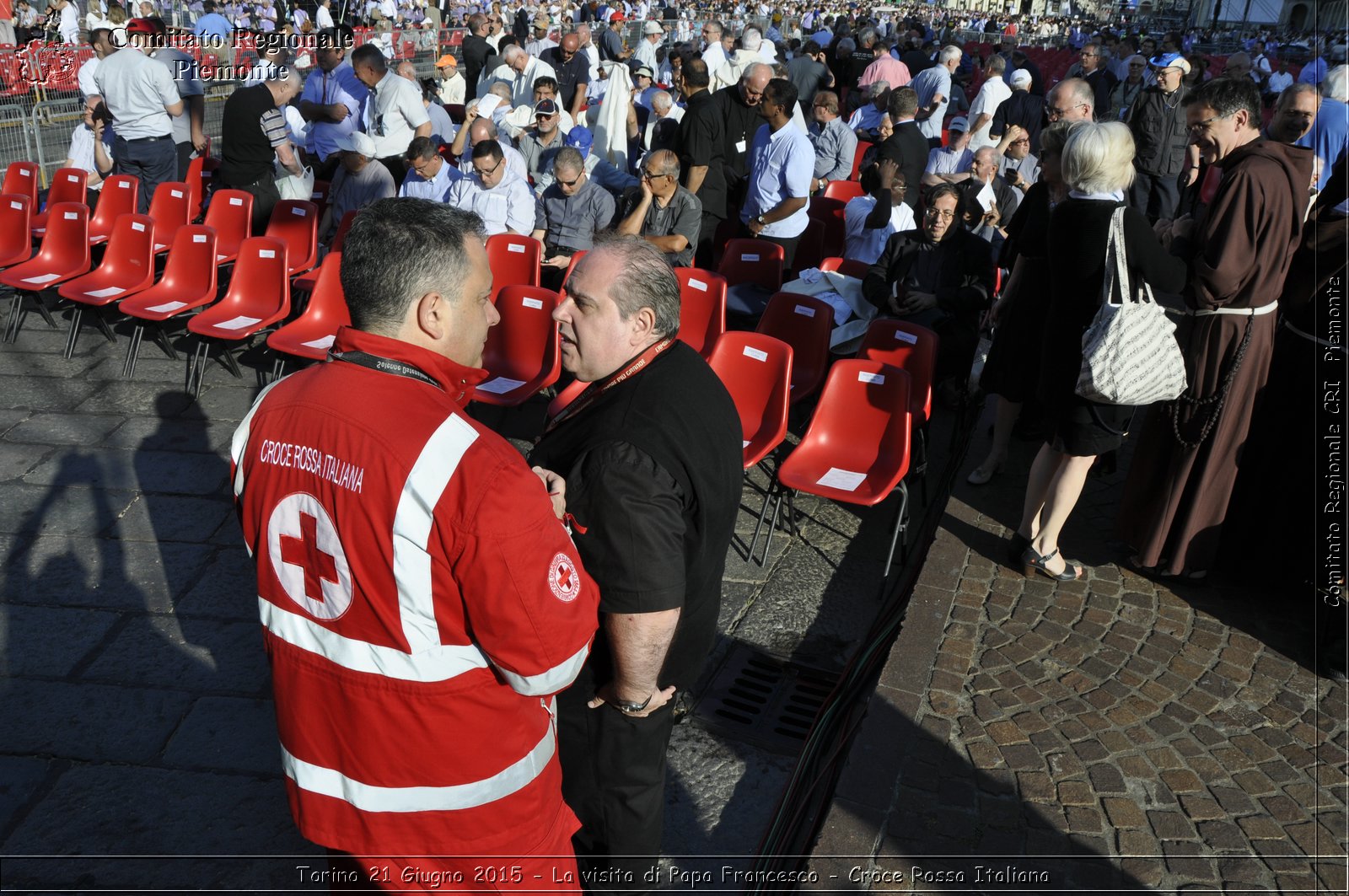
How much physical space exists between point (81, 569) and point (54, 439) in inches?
67.0

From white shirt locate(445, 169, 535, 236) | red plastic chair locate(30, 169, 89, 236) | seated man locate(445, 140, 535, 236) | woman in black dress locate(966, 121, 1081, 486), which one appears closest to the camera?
woman in black dress locate(966, 121, 1081, 486)

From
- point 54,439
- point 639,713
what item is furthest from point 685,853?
point 54,439

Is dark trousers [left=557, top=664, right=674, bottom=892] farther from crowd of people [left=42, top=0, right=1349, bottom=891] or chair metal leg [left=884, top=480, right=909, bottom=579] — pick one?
chair metal leg [left=884, top=480, right=909, bottom=579]

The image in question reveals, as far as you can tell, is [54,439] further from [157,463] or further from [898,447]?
[898,447]

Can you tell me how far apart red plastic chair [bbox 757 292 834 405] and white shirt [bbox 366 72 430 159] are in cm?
403

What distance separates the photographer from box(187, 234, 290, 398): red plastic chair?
6855 mm

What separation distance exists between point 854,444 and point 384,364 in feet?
12.1

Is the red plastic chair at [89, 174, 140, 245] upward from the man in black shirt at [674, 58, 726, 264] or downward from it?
downward

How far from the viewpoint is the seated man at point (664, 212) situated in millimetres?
6684

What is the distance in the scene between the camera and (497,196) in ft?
23.6

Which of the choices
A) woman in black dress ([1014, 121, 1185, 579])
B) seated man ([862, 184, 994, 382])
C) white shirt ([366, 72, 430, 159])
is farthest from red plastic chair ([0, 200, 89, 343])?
woman in black dress ([1014, 121, 1185, 579])

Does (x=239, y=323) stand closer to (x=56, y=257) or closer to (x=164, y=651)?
(x=56, y=257)

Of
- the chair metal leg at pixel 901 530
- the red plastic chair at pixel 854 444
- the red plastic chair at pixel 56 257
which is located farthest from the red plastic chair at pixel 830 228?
the red plastic chair at pixel 56 257

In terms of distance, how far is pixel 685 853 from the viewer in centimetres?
327
